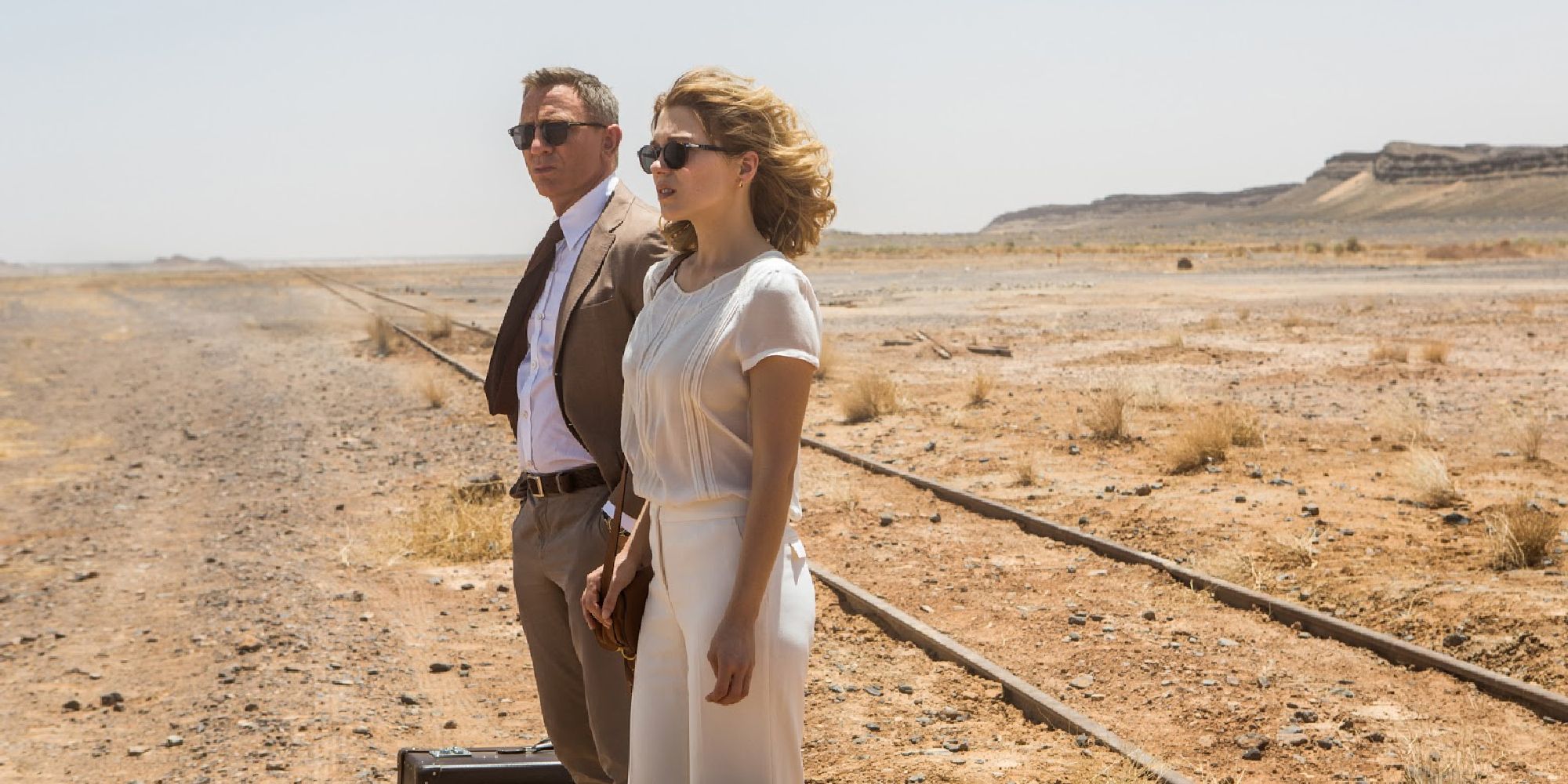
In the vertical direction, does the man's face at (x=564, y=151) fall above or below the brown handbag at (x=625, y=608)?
above

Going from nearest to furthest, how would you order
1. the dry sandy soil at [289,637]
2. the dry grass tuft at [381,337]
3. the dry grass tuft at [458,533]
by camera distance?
the dry sandy soil at [289,637] → the dry grass tuft at [458,533] → the dry grass tuft at [381,337]

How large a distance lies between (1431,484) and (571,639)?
26.5ft

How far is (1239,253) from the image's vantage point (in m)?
71.3

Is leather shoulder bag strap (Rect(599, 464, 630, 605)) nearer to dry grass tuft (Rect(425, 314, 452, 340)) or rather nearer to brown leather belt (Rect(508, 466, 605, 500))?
brown leather belt (Rect(508, 466, 605, 500))

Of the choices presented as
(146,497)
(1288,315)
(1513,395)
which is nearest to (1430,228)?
(1288,315)

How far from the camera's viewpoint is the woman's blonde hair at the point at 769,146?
2707 millimetres

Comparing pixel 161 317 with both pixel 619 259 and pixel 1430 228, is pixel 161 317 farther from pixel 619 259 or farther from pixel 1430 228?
pixel 1430 228

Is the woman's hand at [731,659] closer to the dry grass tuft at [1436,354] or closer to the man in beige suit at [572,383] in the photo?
the man in beige suit at [572,383]

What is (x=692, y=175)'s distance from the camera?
2.69 meters

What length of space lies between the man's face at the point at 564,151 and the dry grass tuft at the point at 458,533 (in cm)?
601

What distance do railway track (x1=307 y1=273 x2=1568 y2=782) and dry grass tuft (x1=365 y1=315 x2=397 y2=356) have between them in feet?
62.5

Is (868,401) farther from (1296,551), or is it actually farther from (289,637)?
(289,637)

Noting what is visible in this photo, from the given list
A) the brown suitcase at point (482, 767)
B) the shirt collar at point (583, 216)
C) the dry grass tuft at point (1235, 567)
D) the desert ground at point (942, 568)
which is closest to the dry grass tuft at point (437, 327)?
the desert ground at point (942, 568)

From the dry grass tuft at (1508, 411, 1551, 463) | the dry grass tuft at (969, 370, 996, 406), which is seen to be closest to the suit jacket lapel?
the dry grass tuft at (1508, 411, 1551, 463)
